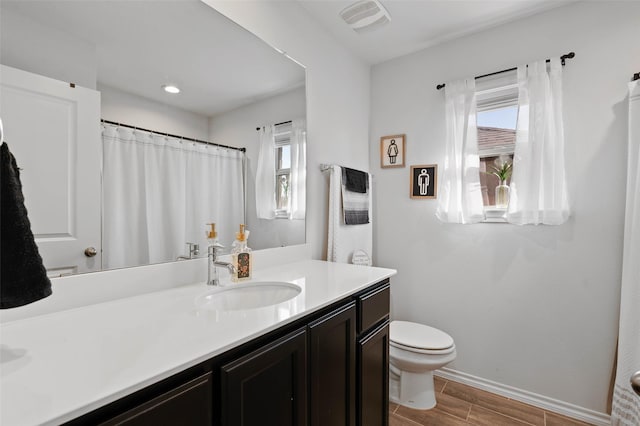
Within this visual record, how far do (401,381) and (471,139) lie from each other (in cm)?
168

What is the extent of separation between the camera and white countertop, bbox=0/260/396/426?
1.63 feet

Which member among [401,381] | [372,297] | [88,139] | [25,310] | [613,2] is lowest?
[401,381]

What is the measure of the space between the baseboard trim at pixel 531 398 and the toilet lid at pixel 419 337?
475 millimetres

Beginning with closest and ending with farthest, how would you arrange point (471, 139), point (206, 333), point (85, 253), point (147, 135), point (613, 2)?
point (206, 333) < point (85, 253) < point (147, 135) < point (613, 2) < point (471, 139)

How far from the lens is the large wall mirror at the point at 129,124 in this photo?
88cm

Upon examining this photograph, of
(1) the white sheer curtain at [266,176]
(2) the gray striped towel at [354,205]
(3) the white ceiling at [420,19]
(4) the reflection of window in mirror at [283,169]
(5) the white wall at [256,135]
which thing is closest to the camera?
(5) the white wall at [256,135]

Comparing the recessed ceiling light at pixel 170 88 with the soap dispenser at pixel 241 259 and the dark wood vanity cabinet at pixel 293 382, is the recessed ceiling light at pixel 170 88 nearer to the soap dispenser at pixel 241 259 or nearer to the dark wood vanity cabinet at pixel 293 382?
the soap dispenser at pixel 241 259

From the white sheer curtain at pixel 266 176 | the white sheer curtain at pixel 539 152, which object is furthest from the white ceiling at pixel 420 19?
the white sheer curtain at pixel 266 176

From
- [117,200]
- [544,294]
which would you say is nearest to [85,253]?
[117,200]

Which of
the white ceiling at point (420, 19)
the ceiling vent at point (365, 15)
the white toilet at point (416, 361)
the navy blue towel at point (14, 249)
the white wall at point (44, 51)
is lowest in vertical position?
the white toilet at point (416, 361)

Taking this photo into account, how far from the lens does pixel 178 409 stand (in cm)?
63

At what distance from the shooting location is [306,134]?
1885 mm

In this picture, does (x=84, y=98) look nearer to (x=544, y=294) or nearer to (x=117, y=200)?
(x=117, y=200)

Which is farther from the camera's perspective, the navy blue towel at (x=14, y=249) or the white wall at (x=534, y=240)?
the white wall at (x=534, y=240)
